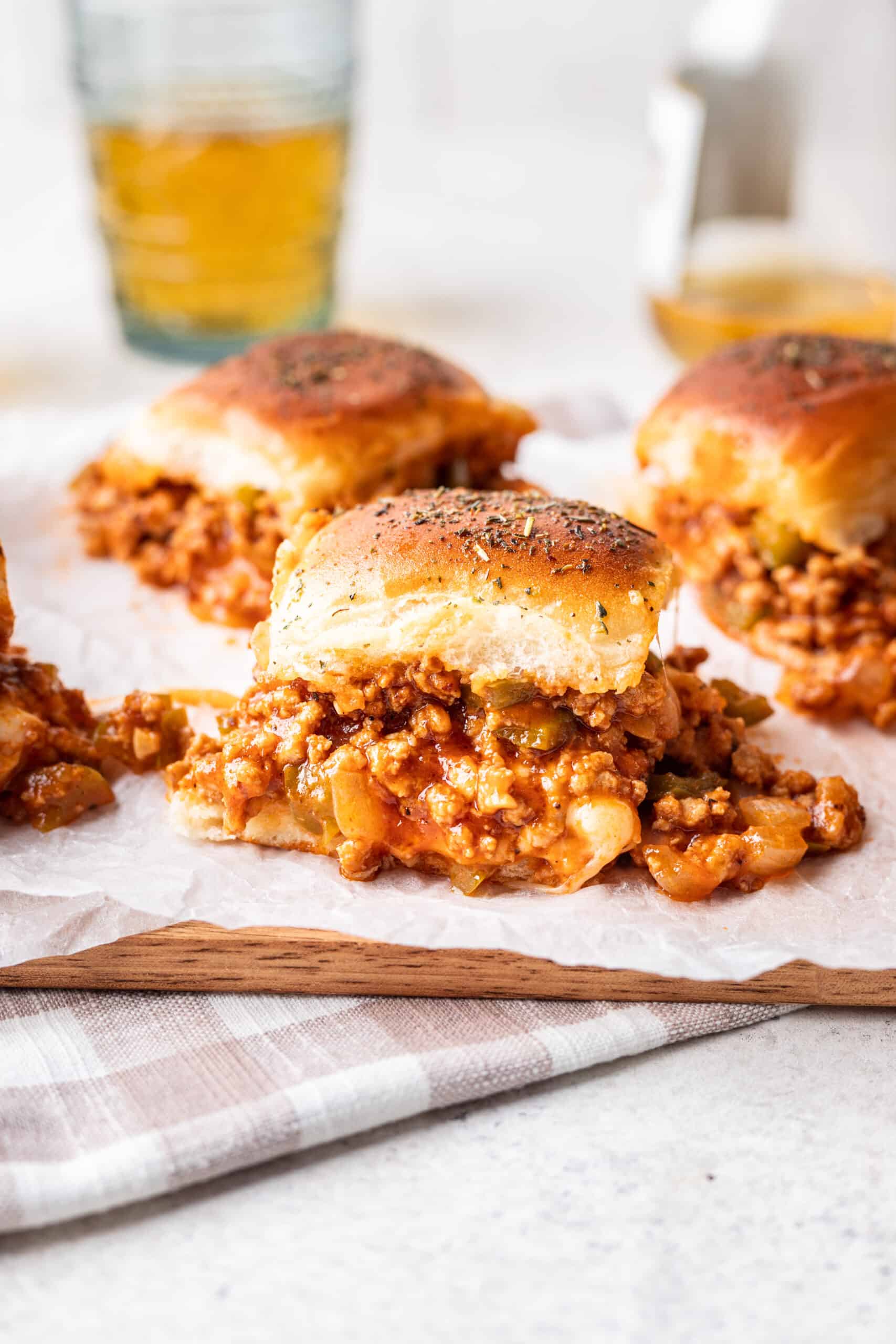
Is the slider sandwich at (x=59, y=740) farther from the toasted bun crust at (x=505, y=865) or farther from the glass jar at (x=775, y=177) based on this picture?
the glass jar at (x=775, y=177)

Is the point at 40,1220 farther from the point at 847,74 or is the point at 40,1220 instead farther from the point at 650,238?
the point at 847,74

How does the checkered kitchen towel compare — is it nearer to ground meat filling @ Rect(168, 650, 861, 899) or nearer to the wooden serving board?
the wooden serving board

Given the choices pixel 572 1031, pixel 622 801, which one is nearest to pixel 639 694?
pixel 622 801

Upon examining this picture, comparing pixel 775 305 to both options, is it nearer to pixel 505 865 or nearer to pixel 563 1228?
pixel 505 865

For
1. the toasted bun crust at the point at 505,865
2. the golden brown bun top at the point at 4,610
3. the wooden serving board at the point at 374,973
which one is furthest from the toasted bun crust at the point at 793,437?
the golden brown bun top at the point at 4,610

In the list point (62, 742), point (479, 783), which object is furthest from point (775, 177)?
point (62, 742)
